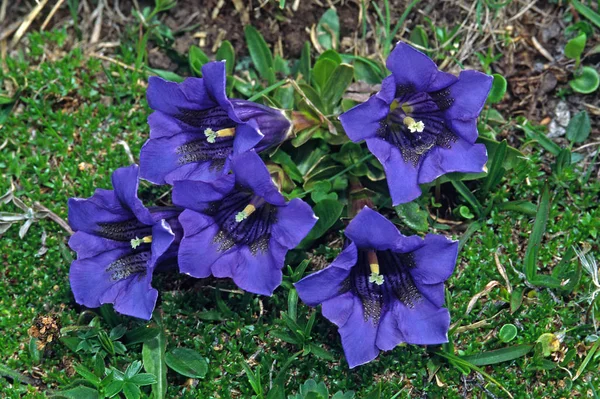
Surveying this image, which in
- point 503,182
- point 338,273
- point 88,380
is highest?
point 338,273

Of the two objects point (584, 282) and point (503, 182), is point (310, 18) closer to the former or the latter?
point (503, 182)

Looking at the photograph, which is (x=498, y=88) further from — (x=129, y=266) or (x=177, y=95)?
(x=129, y=266)

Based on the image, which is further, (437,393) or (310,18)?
(310,18)

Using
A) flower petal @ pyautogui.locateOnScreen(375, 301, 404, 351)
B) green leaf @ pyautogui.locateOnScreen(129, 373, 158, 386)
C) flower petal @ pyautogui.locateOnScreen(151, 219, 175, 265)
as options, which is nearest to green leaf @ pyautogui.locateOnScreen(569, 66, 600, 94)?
flower petal @ pyautogui.locateOnScreen(375, 301, 404, 351)

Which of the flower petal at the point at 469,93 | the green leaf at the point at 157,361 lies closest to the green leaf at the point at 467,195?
the flower petal at the point at 469,93

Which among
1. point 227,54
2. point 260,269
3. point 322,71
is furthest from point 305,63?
point 260,269

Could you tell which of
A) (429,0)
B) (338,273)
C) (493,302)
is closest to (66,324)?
(338,273)

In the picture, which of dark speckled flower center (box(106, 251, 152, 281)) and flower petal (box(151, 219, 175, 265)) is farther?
dark speckled flower center (box(106, 251, 152, 281))

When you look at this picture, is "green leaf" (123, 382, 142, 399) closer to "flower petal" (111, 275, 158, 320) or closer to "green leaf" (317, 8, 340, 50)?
"flower petal" (111, 275, 158, 320)
